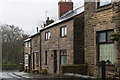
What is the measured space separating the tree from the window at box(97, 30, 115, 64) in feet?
140

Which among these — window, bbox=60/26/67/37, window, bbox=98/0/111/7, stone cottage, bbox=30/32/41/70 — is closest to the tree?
stone cottage, bbox=30/32/41/70

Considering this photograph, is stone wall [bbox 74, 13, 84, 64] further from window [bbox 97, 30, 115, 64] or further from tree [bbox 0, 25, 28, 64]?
tree [bbox 0, 25, 28, 64]

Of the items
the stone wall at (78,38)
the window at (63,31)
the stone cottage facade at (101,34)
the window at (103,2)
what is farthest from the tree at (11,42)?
the window at (103,2)

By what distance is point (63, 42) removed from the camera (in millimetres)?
21172

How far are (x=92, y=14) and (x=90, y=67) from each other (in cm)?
320

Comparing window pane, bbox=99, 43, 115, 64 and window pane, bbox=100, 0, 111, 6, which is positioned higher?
window pane, bbox=100, 0, 111, 6

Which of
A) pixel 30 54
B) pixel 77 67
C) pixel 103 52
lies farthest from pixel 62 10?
pixel 103 52

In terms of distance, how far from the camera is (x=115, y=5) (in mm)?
12344

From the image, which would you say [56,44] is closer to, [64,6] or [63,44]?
[63,44]

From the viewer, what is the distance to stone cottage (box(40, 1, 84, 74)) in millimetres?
18969

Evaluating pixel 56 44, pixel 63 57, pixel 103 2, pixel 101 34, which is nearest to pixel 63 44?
pixel 63 57

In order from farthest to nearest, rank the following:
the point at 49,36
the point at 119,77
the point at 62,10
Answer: the point at 62,10
the point at 49,36
the point at 119,77

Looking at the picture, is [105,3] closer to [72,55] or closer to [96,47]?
[96,47]

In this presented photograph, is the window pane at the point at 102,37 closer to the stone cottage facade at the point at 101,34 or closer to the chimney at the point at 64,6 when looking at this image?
the stone cottage facade at the point at 101,34
